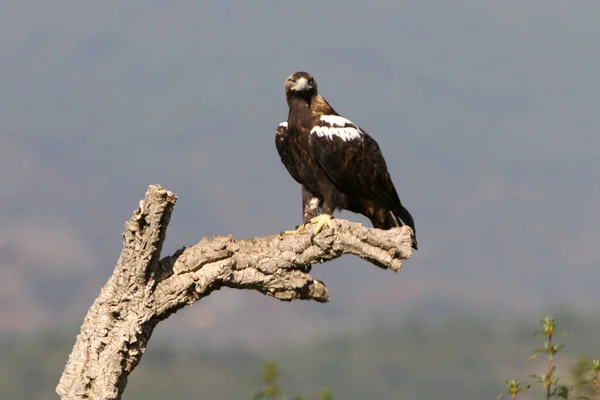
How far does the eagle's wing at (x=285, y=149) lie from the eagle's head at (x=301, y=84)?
459 mm

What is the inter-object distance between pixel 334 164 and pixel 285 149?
1.04 meters

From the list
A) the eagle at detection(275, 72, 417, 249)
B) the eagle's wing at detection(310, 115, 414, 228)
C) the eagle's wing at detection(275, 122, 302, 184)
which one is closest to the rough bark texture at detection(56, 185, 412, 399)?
the eagle at detection(275, 72, 417, 249)

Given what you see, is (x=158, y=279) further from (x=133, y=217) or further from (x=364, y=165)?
(x=364, y=165)

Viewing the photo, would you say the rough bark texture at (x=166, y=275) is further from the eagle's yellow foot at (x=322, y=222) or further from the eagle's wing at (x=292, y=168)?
the eagle's wing at (x=292, y=168)

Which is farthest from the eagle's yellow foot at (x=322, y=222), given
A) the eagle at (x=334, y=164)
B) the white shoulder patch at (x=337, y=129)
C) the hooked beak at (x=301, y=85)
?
the hooked beak at (x=301, y=85)

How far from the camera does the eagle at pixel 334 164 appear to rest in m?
9.42

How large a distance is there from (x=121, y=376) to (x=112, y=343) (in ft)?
1.11

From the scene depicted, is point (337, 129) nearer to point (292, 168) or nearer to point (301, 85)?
point (301, 85)

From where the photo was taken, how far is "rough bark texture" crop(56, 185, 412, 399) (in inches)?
286

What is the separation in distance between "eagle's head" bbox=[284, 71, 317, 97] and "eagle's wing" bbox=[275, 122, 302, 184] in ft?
1.51

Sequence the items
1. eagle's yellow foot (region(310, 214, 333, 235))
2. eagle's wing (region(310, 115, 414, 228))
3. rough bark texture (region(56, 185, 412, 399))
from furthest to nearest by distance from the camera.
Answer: eagle's wing (region(310, 115, 414, 228)) → eagle's yellow foot (region(310, 214, 333, 235)) → rough bark texture (region(56, 185, 412, 399))

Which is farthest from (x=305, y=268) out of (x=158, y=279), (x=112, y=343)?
(x=112, y=343)

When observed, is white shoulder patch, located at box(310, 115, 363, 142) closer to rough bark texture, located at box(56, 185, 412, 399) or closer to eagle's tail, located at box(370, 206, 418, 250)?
eagle's tail, located at box(370, 206, 418, 250)

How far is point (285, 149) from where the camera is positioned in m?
10.2
